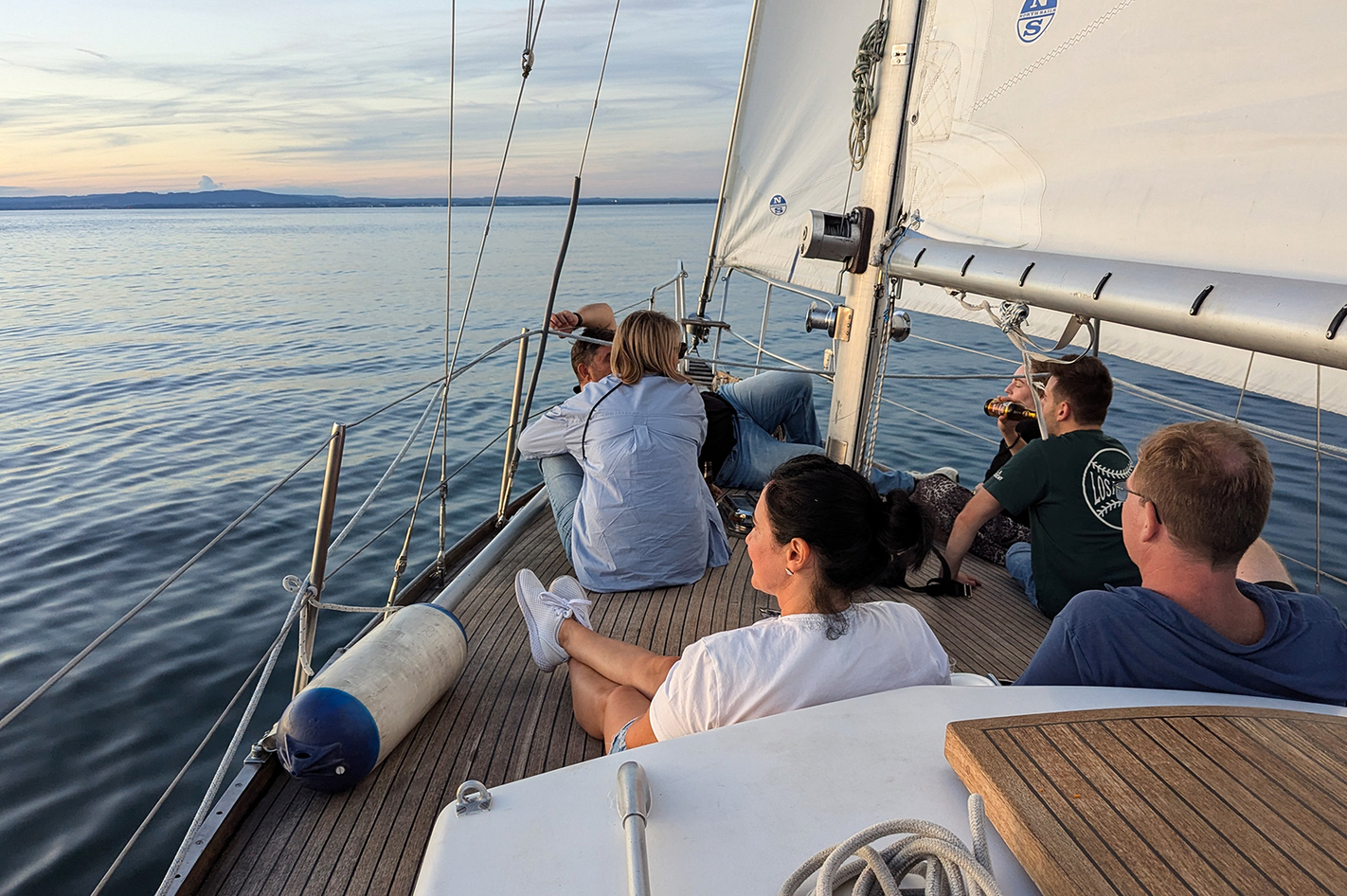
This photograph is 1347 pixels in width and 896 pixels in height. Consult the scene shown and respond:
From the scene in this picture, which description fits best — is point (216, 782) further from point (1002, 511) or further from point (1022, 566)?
point (1002, 511)

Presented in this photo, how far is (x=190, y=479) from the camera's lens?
20.9 feet

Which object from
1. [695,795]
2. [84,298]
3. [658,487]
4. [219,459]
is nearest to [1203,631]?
[695,795]

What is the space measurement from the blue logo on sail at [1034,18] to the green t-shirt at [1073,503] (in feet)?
3.78

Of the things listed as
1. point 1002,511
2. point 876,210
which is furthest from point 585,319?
point 1002,511

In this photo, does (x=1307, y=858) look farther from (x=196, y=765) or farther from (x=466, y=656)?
(x=196, y=765)

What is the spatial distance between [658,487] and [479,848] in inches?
67.2

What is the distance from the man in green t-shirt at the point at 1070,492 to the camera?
8.02ft

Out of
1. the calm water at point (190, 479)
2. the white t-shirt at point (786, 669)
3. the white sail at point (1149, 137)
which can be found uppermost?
the white sail at point (1149, 137)

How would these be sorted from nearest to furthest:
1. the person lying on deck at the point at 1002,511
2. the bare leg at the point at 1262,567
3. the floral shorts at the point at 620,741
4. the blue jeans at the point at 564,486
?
the floral shorts at the point at 620,741 < the bare leg at the point at 1262,567 < the blue jeans at the point at 564,486 < the person lying on deck at the point at 1002,511

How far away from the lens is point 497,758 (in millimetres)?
1898

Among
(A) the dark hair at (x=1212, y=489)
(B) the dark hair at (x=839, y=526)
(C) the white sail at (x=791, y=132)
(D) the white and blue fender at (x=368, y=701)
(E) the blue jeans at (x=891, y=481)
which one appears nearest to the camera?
(A) the dark hair at (x=1212, y=489)

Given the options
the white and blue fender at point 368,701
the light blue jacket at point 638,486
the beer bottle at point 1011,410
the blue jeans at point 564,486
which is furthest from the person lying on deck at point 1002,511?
the white and blue fender at point 368,701

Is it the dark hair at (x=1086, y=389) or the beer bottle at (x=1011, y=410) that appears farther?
the beer bottle at (x=1011, y=410)

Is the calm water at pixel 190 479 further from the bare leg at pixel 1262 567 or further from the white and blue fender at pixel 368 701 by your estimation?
the bare leg at pixel 1262 567
